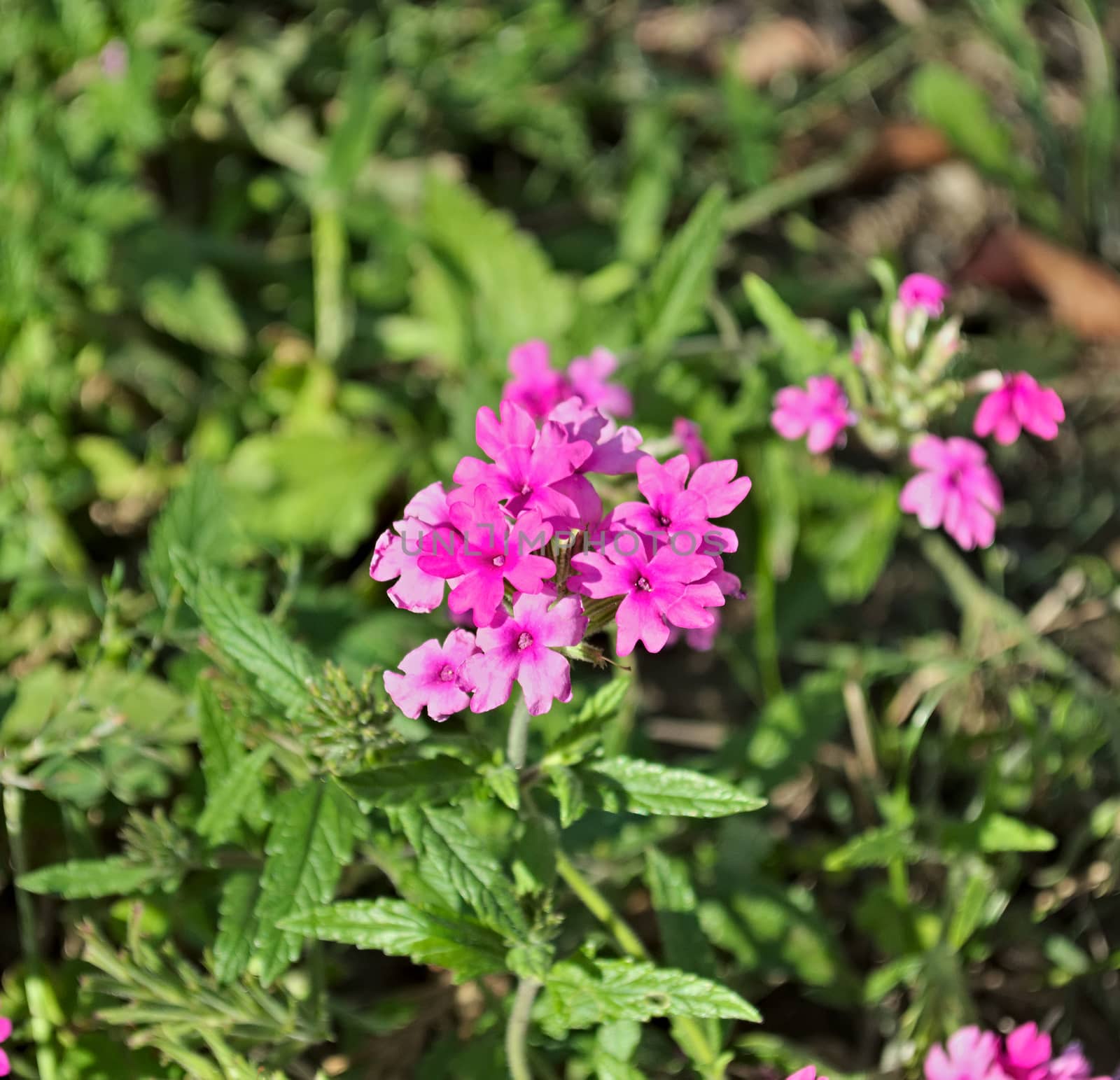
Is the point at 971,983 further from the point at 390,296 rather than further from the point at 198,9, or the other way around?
the point at 198,9

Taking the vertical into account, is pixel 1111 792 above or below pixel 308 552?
below

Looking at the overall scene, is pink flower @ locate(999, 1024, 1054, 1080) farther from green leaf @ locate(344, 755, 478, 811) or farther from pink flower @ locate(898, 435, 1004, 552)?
green leaf @ locate(344, 755, 478, 811)

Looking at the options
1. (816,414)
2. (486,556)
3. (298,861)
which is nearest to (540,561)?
(486,556)

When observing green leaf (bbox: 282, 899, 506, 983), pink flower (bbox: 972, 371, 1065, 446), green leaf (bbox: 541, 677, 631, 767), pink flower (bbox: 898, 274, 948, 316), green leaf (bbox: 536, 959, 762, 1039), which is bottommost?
green leaf (bbox: 536, 959, 762, 1039)

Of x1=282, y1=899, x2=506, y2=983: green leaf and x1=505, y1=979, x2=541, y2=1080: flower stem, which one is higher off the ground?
x1=282, y1=899, x2=506, y2=983: green leaf

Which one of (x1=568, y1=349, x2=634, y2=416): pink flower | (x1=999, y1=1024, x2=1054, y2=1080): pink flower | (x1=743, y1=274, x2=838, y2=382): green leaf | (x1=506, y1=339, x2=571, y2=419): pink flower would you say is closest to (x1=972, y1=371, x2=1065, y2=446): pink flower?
(x1=743, y1=274, x2=838, y2=382): green leaf

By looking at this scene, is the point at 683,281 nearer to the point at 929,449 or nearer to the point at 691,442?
the point at 691,442

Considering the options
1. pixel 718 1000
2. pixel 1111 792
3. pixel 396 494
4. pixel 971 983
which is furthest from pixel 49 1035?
pixel 1111 792
